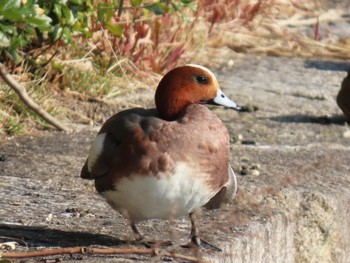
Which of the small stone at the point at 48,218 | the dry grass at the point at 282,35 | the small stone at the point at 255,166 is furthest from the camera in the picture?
the dry grass at the point at 282,35

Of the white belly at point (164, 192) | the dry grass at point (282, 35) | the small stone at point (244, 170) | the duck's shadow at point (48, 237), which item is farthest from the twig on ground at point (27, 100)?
the dry grass at point (282, 35)

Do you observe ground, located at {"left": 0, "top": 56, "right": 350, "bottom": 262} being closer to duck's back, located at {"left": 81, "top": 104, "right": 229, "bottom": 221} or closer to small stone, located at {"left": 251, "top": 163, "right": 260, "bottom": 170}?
small stone, located at {"left": 251, "top": 163, "right": 260, "bottom": 170}

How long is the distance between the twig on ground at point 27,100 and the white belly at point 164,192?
202 centimetres

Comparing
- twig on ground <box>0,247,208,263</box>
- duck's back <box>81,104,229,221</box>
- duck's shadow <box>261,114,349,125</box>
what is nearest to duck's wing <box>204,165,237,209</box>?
duck's back <box>81,104,229,221</box>

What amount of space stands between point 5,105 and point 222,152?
2424 mm

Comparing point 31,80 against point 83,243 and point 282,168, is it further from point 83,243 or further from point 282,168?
point 83,243

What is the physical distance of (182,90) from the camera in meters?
3.93

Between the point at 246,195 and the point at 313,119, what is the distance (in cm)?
316

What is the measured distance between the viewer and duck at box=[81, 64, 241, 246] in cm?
366

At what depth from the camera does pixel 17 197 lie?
4.57 m

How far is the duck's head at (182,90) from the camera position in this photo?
12.8 feet

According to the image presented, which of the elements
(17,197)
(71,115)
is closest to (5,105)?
(71,115)

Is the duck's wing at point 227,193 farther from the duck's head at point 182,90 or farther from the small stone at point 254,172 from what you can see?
the small stone at point 254,172

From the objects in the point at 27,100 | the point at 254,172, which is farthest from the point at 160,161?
the point at 27,100
